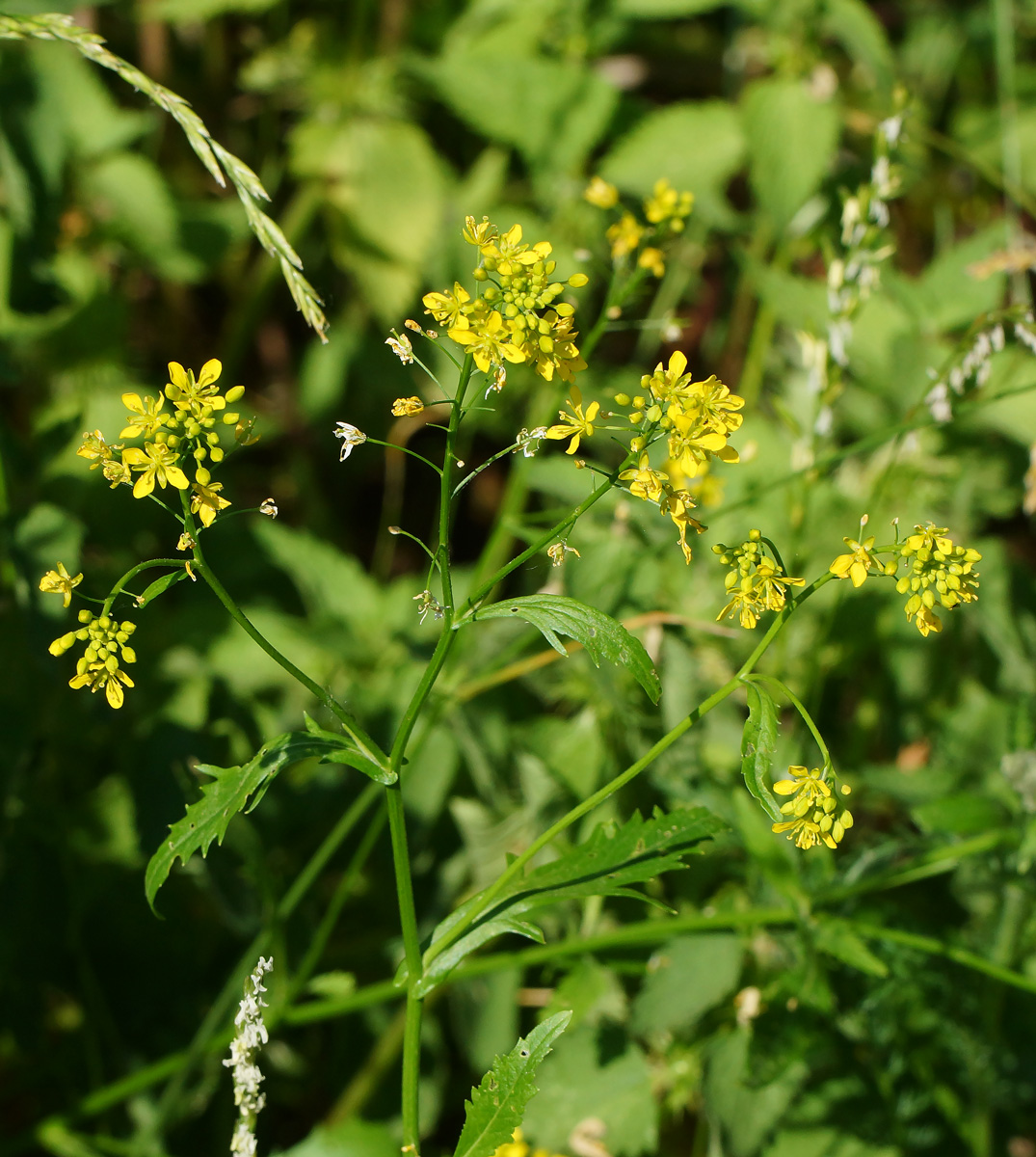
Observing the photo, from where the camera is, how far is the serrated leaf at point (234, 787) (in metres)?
1.21

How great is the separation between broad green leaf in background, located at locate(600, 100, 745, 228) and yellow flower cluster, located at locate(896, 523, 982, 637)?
1.90 metres

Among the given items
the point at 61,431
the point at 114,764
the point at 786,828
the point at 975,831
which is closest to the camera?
the point at 786,828

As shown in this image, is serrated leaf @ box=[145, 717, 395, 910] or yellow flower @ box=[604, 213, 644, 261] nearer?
serrated leaf @ box=[145, 717, 395, 910]

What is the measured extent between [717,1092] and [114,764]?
4.31 ft

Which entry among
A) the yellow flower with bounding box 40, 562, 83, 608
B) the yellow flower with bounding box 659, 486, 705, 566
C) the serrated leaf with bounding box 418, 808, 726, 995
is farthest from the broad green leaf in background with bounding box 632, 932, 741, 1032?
the yellow flower with bounding box 40, 562, 83, 608

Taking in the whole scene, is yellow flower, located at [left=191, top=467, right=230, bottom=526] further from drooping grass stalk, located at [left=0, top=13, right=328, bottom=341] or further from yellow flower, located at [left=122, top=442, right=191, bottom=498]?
drooping grass stalk, located at [left=0, top=13, right=328, bottom=341]

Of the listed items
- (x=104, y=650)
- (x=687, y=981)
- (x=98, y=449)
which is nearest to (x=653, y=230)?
(x=98, y=449)

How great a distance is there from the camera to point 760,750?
118cm

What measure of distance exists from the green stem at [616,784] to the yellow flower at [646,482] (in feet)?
0.67

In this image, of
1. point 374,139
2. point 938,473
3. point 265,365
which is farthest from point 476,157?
point 938,473

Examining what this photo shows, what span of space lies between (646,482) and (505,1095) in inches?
27.5

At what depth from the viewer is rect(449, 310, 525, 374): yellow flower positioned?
1.13 metres

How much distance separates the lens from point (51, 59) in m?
2.73

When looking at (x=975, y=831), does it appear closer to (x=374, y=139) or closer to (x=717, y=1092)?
(x=717, y=1092)
